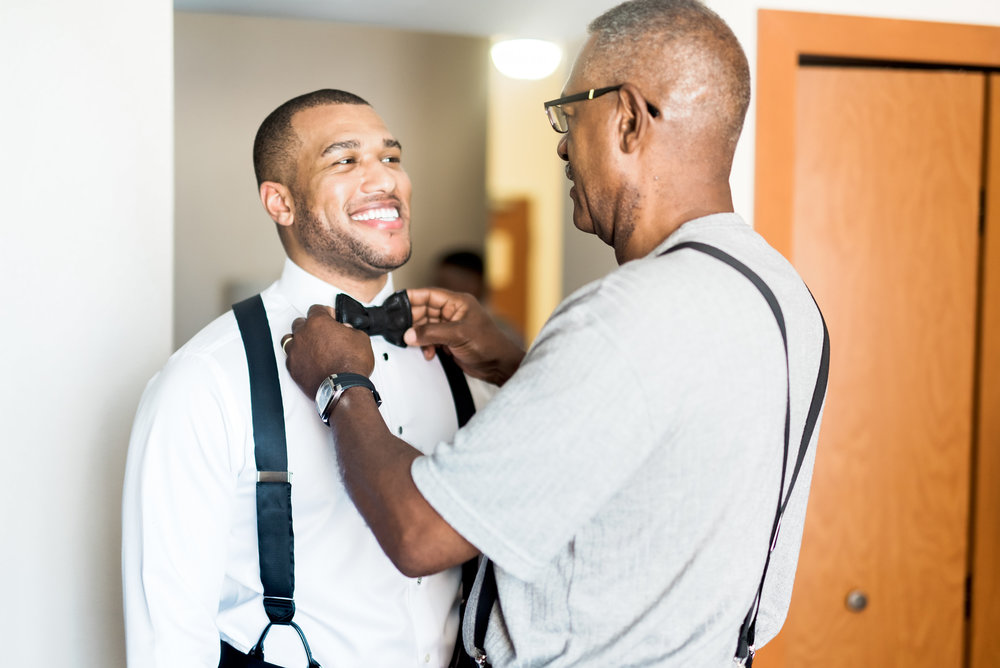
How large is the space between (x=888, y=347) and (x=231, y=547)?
75.1 inches

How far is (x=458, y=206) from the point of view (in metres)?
5.22

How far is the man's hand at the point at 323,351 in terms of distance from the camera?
1.44m

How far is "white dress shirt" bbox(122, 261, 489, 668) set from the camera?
1.53m

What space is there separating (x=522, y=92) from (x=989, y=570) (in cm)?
468

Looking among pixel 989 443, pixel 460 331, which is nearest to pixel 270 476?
pixel 460 331

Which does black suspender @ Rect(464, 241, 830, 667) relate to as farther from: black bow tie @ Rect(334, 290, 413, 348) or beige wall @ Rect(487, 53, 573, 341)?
beige wall @ Rect(487, 53, 573, 341)

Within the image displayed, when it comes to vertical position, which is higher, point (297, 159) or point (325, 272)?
point (297, 159)

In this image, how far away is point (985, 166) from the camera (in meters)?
2.57

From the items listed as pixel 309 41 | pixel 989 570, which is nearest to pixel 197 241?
pixel 309 41

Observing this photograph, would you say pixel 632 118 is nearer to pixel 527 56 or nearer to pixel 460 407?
pixel 460 407

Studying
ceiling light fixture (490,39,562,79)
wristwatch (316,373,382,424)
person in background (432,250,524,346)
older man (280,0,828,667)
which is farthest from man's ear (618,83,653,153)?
person in background (432,250,524,346)

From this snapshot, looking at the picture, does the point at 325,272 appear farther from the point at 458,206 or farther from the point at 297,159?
the point at 458,206

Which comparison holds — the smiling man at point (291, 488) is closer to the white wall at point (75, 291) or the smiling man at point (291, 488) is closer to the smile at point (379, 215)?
the smile at point (379, 215)

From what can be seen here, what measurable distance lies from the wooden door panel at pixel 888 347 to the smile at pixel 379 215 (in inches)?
48.6
